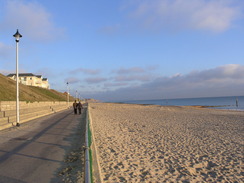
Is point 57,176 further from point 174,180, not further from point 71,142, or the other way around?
point 71,142

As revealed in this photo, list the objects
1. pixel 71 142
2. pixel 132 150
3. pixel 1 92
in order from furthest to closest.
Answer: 1. pixel 1 92
2. pixel 71 142
3. pixel 132 150

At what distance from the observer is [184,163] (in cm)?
662

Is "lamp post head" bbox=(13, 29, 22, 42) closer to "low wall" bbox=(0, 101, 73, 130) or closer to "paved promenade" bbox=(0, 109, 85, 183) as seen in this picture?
"low wall" bbox=(0, 101, 73, 130)

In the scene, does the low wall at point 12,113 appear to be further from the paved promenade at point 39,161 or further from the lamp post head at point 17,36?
the paved promenade at point 39,161

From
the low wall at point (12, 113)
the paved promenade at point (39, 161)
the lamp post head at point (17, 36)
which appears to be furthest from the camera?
the lamp post head at point (17, 36)

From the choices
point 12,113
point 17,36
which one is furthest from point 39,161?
point 17,36

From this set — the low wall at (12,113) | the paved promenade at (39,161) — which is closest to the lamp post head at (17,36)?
the low wall at (12,113)

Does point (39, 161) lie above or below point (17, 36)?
below

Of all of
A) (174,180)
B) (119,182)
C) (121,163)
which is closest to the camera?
(119,182)

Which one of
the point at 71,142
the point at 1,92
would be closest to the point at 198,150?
the point at 71,142

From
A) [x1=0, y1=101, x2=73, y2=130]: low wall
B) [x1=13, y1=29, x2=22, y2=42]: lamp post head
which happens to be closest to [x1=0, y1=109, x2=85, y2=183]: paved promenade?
[x1=0, y1=101, x2=73, y2=130]: low wall

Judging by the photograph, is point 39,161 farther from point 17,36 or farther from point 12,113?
point 17,36

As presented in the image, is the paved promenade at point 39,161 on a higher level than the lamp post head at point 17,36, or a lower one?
lower

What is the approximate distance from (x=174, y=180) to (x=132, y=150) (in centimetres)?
303
